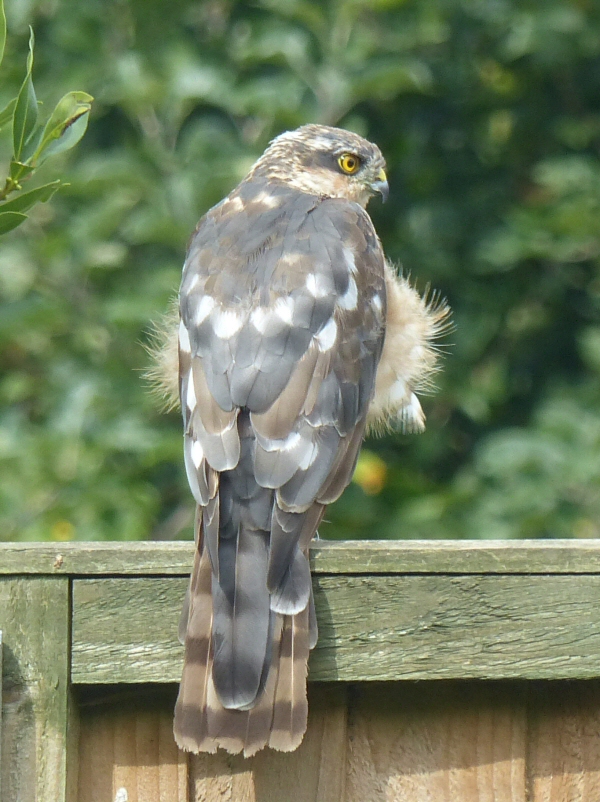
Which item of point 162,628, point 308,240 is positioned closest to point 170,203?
point 308,240

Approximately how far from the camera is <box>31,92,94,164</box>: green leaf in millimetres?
1490

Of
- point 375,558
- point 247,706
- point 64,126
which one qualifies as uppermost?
point 64,126

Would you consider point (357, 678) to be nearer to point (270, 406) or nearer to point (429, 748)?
point (429, 748)

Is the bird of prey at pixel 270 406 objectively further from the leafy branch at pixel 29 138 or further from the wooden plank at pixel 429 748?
the leafy branch at pixel 29 138

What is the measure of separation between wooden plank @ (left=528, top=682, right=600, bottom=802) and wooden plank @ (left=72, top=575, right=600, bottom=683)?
9cm

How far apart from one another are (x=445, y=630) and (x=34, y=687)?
0.60m

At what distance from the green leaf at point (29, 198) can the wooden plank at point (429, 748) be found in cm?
88

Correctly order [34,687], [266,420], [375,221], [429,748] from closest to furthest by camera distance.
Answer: [34,687] → [429,748] → [266,420] → [375,221]

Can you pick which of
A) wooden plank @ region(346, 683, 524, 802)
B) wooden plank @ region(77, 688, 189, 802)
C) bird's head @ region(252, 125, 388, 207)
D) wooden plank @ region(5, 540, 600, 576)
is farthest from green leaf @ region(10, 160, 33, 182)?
bird's head @ region(252, 125, 388, 207)

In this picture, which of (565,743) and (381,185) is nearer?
(565,743)

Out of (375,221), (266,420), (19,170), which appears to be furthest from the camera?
(375,221)

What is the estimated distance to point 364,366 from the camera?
108 inches

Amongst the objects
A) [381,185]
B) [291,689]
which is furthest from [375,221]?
[291,689]

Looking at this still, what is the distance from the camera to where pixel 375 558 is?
1.77m
